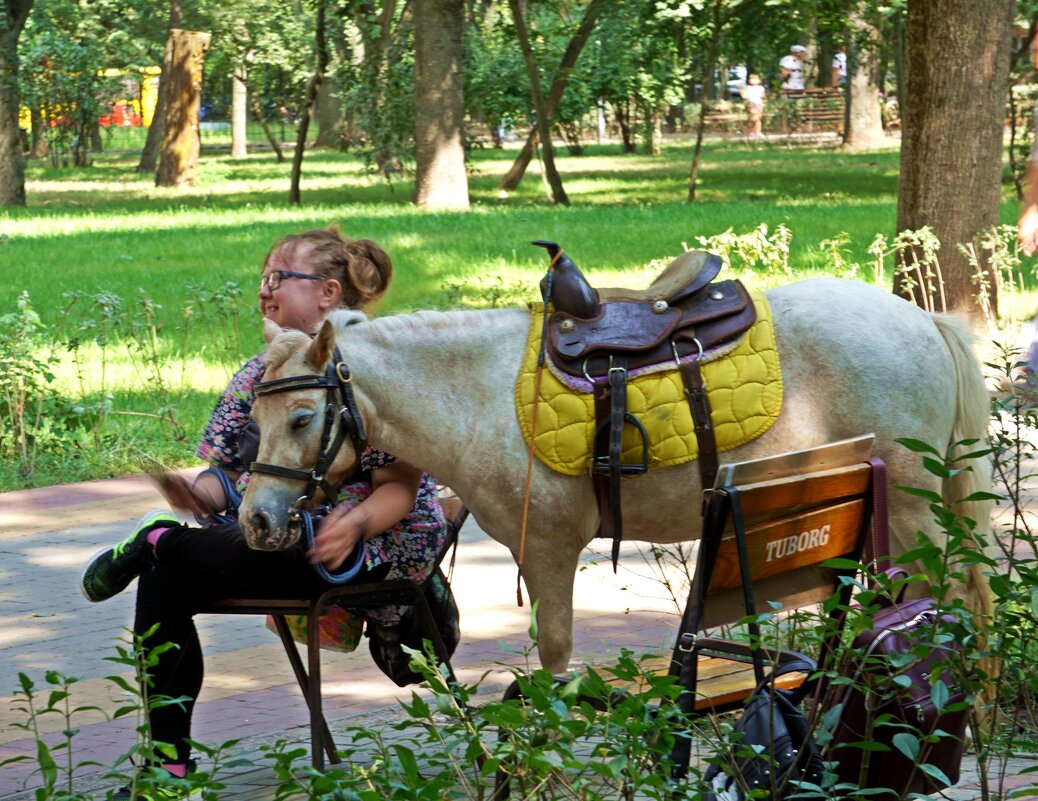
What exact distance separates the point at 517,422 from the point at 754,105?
50.0m

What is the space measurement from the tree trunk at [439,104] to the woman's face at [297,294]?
21560mm

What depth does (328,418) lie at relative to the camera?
4.14 m

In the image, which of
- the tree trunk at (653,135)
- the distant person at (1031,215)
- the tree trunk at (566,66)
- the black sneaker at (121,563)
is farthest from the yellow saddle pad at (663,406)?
the tree trunk at (653,135)

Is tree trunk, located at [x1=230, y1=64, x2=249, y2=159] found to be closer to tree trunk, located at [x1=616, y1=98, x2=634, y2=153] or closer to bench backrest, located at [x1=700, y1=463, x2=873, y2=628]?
tree trunk, located at [x1=616, y1=98, x2=634, y2=153]

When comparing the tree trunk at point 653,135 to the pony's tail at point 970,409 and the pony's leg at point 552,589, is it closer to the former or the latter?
the pony's tail at point 970,409

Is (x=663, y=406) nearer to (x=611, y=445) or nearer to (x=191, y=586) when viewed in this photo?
(x=611, y=445)

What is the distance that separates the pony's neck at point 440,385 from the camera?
438cm

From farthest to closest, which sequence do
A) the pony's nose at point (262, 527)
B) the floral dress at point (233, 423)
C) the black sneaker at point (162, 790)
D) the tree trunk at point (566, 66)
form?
the tree trunk at point (566, 66) → the floral dress at point (233, 423) → the pony's nose at point (262, 527) → the black sneaker at point (162, 790)

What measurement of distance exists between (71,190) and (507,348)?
3344 cm

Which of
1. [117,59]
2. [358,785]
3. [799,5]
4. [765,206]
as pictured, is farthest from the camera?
[117,59]

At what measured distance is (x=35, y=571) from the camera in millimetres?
7688

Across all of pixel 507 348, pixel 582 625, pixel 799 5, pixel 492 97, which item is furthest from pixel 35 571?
pixel 492 97

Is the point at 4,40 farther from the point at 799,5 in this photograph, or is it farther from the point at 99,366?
the point at 99,366

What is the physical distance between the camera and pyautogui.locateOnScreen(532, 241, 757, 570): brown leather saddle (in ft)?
14.4
